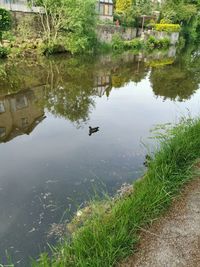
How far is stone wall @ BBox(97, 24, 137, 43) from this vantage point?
31688mm

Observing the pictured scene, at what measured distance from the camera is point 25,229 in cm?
517

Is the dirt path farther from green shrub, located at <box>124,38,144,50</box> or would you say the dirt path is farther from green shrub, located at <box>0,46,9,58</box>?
green shrub, located at <box>124,38,144,50</box>

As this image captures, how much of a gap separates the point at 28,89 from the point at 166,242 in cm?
1133

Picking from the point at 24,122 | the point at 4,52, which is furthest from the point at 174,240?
the point at 4,52

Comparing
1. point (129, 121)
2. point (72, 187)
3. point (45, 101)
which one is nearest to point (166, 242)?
point (72, 187)

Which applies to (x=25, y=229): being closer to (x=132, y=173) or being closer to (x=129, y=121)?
(x=132, y=173)

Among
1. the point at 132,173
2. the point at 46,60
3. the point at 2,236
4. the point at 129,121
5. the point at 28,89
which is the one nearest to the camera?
the point at 2,236

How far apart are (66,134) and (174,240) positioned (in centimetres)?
621

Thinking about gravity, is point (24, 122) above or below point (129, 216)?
below

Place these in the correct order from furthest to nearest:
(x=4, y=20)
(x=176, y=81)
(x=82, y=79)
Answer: (x=4, y=20) < (x=176, y=81) < (x=82, y=79)

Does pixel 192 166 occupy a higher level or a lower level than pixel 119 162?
higher

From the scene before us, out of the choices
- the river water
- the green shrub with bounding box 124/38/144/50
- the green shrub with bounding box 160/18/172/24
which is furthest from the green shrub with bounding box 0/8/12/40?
the green shrub with bounding box 160/18/172/24

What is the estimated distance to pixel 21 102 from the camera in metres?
12.0

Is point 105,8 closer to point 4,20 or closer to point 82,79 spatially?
point 4,20
